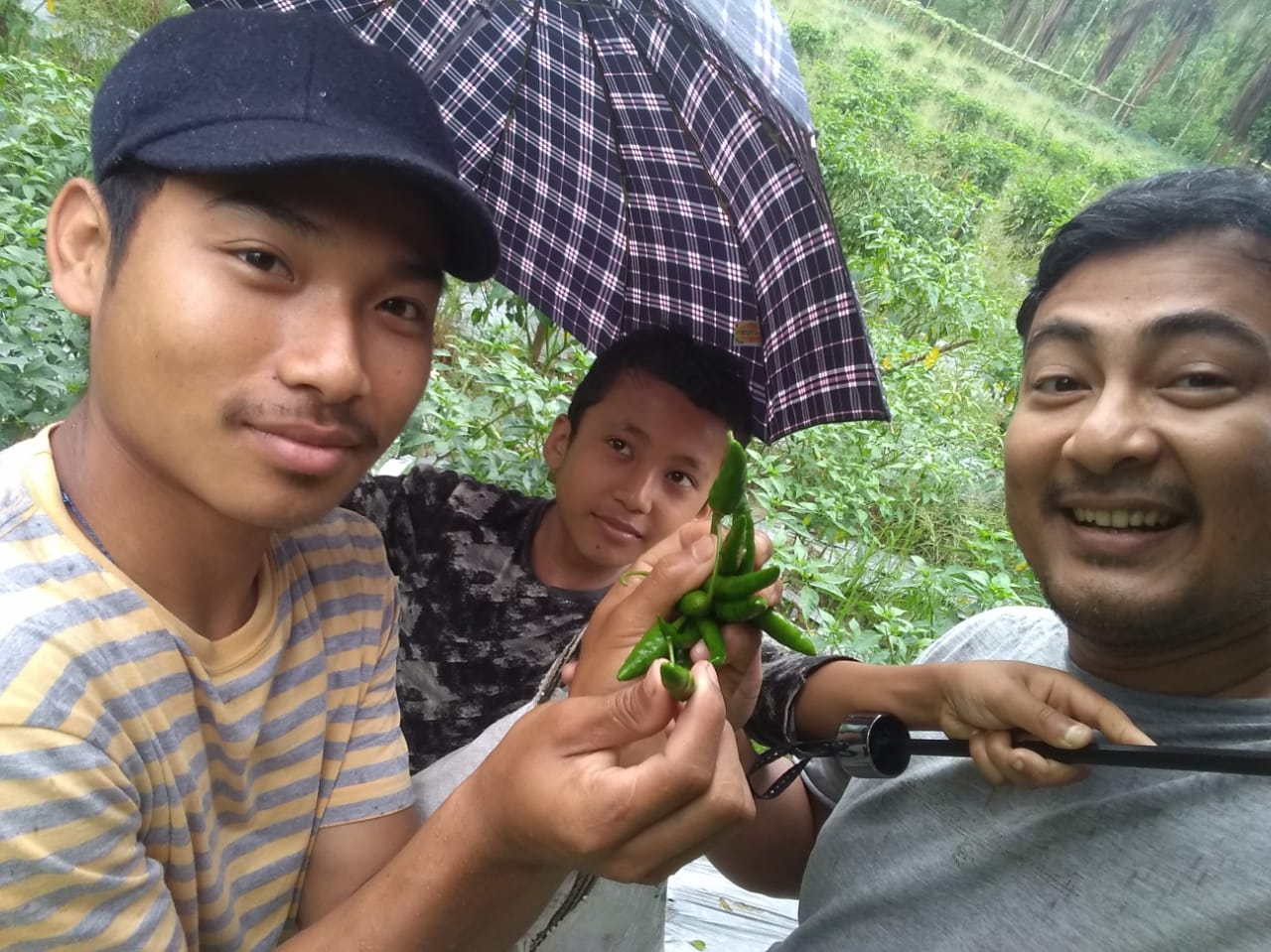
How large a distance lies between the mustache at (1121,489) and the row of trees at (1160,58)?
3.51 meters

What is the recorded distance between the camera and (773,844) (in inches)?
81.8

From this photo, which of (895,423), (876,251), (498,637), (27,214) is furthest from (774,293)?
(876,251)

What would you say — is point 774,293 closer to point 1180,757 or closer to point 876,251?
point 1180,757

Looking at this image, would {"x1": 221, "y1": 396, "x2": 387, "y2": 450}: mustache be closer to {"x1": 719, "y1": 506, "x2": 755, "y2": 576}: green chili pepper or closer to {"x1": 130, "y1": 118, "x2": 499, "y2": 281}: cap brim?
{"x1": 130, "y1": 118, "x2": 499, "y2": 281}: cap brim

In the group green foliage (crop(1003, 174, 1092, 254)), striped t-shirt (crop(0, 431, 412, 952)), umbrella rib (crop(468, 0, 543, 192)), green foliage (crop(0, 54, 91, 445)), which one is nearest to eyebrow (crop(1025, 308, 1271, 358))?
striped t-shirt (crop(0, 431, 412, 952))

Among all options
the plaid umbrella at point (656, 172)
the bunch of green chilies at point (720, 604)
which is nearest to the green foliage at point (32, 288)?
the plaid umbrella at point (656, 172)

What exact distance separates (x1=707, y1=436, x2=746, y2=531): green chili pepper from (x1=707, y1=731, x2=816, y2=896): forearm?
2.62ft

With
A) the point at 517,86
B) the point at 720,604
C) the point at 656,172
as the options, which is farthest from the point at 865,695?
the point at 517,86

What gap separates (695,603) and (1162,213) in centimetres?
116

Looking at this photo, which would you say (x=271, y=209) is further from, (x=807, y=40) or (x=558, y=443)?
(x=807, y=40)

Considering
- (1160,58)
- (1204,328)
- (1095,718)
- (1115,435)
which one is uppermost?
(1160,58)

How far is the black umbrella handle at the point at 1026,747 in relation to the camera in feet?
3.67

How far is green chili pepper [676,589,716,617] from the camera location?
1.35 meters

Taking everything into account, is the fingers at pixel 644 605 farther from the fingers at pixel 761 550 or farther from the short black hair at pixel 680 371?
the short black hair at pixel 680 371
